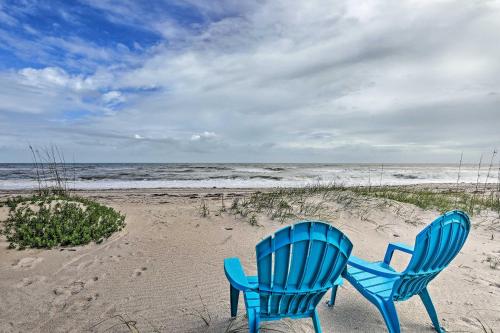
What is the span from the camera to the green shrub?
547 cm

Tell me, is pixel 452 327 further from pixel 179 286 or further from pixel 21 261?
pixel 21 261

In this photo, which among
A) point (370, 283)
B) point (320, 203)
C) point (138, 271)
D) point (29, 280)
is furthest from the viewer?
point (320, 203)

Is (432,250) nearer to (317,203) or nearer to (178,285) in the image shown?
(178,285)

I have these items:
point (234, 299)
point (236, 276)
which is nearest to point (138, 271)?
point (234, 299)

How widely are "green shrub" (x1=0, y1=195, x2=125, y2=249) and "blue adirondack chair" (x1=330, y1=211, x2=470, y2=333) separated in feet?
15.2

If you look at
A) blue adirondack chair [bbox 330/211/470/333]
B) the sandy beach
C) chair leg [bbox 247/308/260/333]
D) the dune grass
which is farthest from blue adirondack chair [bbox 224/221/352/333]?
the dune grass

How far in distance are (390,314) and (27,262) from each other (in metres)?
4.94

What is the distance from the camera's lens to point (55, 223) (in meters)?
5.75

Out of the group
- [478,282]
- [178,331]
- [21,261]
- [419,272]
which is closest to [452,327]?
[419,272]

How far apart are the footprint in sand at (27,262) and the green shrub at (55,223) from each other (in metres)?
0.43

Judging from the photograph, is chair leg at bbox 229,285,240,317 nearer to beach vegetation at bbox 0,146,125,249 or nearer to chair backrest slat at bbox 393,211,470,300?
chair backrest slat at bbox 393,211,470,300

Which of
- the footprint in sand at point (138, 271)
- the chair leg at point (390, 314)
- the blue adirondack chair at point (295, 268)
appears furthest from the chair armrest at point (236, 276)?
the footprint in sand at point (138, 271)

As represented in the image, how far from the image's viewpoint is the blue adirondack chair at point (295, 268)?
94.3 inches

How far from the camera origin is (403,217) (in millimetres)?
7969
